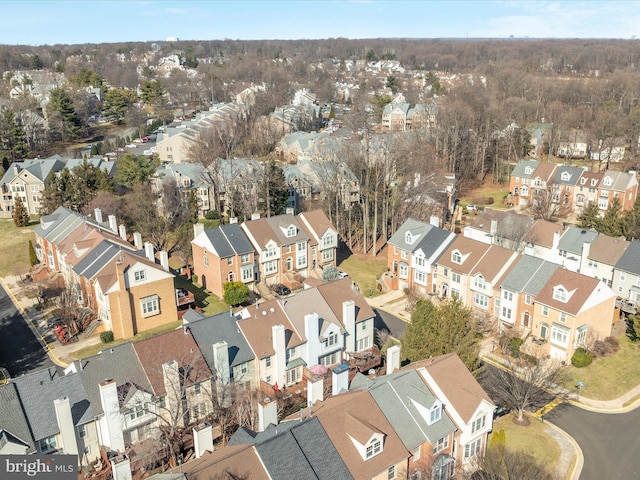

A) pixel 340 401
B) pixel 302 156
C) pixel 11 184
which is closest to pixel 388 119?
pixel 302 156

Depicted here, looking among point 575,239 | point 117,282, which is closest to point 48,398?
point 117,282

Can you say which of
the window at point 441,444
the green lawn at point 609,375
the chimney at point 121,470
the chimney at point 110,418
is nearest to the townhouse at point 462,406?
the window at point 441,444

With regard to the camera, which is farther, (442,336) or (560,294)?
(560,294)

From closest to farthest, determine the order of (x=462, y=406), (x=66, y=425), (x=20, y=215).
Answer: (x=66, y=425), (x=462, y=406), (x=20, y=215)

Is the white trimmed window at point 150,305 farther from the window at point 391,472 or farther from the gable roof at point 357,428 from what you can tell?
the window at point 391,472

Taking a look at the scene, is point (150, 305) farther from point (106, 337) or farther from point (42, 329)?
point (42, 329)

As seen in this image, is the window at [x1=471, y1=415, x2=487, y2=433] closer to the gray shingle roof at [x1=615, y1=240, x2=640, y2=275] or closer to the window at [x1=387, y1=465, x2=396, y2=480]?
the window at [x1=387, y1=465, x2=396, y2=480]

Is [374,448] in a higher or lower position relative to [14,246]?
higher
